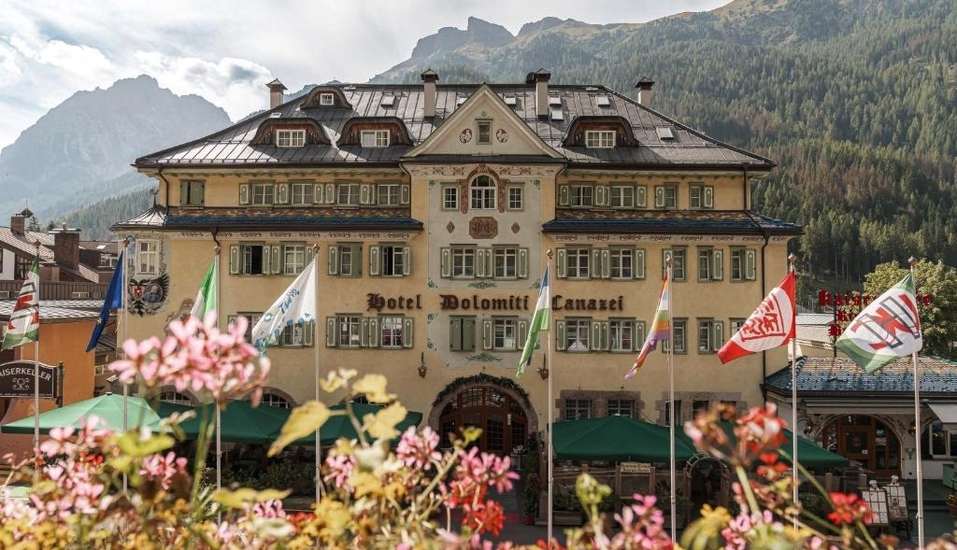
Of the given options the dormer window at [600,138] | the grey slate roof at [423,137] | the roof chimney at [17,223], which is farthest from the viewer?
the roof chimney at [17,223]

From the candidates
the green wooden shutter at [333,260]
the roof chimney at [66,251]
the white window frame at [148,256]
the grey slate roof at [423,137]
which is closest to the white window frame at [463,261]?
the grey slate roof at [423,137]

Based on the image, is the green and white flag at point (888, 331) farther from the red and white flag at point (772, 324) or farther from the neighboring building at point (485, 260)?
the neighboring building at point (485, 260)

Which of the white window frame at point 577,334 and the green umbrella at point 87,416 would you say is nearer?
the green umbrella at point 87,416

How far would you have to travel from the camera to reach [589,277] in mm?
29141

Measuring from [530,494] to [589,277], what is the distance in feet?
33.3

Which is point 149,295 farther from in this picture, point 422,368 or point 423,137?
point 423,137

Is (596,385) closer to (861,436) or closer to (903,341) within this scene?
(861,436)

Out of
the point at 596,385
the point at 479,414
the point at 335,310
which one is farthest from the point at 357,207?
the point at 596,385

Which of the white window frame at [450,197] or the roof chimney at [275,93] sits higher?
the roof chimney at [275,93]

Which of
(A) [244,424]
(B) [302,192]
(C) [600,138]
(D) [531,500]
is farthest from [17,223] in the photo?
(D) [531,500]

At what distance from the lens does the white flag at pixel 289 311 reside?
18609 mm

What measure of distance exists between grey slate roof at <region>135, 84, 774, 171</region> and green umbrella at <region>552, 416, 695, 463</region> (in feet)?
39.2

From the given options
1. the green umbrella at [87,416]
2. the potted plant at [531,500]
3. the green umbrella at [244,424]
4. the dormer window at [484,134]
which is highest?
the dormer window at [484,134]

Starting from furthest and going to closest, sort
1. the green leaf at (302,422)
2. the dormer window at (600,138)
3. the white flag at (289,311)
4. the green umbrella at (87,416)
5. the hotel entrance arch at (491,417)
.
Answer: the dormer window at (600,138) → the hotel entrance arch at (491,417) → the green umbrella at (87,416) → the white flag at (289,311) → the green leaf at (302,422)
